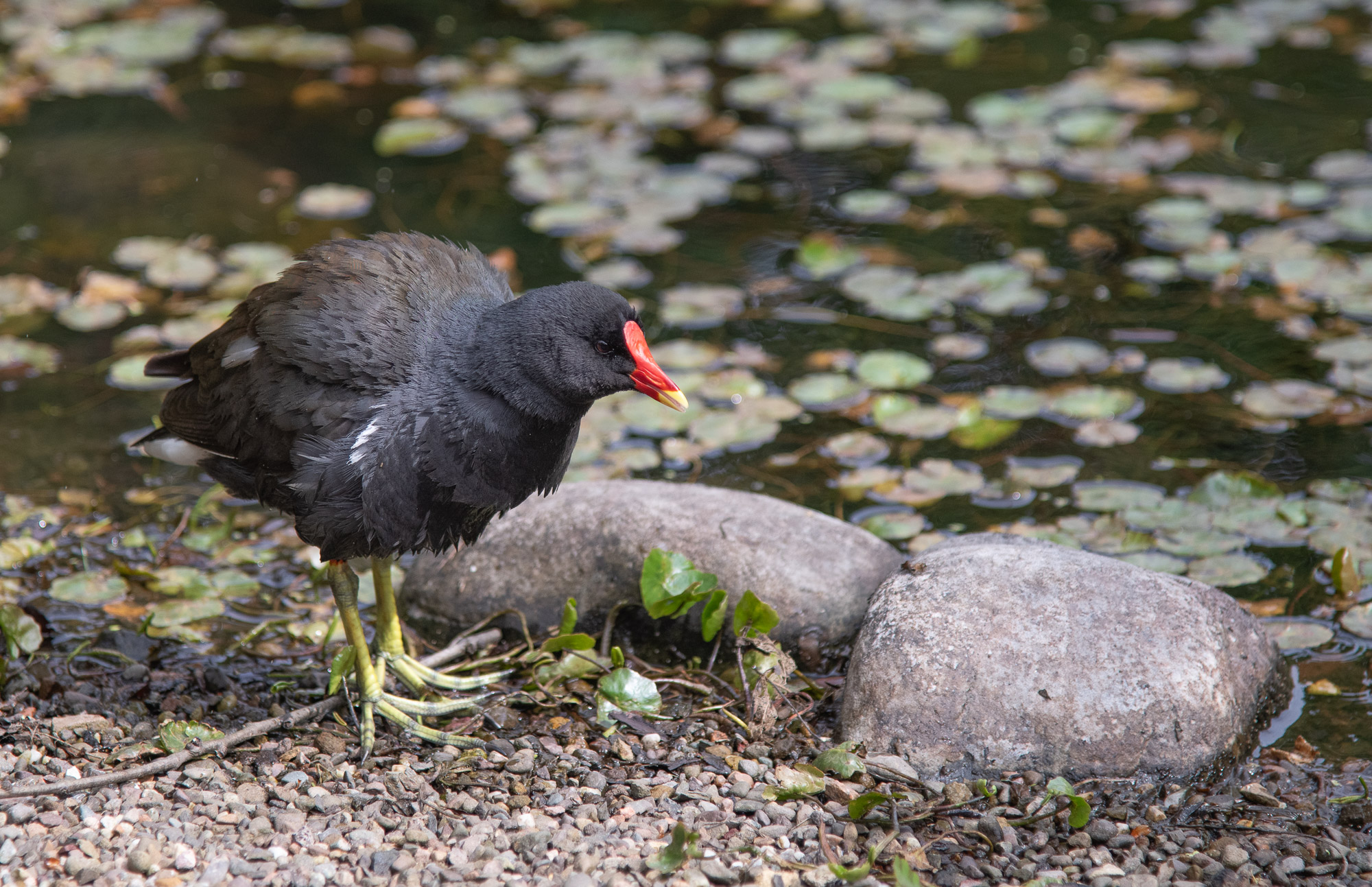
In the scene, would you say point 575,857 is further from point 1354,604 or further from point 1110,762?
point 1354,604

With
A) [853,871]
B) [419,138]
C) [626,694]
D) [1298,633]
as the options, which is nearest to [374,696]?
[626,694]

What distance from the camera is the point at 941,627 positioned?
3.45m

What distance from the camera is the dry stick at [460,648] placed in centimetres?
388

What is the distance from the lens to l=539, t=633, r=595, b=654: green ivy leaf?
142 inches

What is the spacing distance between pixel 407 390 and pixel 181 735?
40.7 inches

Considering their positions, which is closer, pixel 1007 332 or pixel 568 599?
pixel 568 599

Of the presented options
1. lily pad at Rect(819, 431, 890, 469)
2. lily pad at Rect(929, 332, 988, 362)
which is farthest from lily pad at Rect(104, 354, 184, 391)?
lily pad at Rect(929, 332, 988, 362)

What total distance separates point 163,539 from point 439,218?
2260 mm

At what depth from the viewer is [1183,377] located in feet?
16.6

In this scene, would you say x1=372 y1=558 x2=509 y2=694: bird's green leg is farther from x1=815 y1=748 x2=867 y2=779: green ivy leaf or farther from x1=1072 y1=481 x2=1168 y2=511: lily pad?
x1=1072 y1=481 x2=1168 y2=511: lily pad

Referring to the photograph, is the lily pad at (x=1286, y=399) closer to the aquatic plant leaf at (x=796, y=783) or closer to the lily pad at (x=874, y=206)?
the lily pad at (x=874, y=206)

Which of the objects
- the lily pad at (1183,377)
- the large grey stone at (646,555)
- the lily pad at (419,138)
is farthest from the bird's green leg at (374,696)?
the lily pad at (419,138)

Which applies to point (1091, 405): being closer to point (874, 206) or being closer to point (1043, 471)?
point (1043, 471)

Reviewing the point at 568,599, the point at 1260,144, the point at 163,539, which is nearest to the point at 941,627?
the point at 568,599
